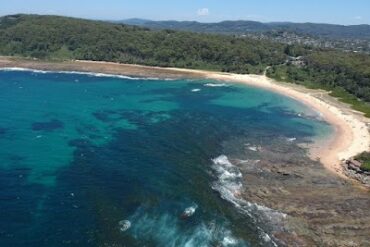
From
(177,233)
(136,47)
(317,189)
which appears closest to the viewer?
(177,233)

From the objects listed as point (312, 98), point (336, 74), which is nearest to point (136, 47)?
point (336, 74)

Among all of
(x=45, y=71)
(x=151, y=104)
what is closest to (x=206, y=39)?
(x=45, y=71)

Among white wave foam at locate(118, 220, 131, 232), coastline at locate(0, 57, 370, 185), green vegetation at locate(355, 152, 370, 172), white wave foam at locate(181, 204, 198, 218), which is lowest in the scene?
coastline at locate(0, 57, 370, 185)

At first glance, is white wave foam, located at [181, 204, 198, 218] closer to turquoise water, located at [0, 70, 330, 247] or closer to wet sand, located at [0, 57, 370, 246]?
turquoise water, located at [0, 70, 330, 247]

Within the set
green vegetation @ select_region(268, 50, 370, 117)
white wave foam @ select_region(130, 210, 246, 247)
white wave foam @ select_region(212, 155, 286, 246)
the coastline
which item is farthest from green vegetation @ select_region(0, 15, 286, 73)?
white wave foam @ select_region(130, 210, 246, 247)

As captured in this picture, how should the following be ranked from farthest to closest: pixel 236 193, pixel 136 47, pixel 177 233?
1. pixel 136 47
2. pixel 236 193
3. pixel 177 233

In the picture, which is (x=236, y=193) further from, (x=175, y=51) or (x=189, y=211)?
(x=175, y=51)

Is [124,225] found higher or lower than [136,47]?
higher
